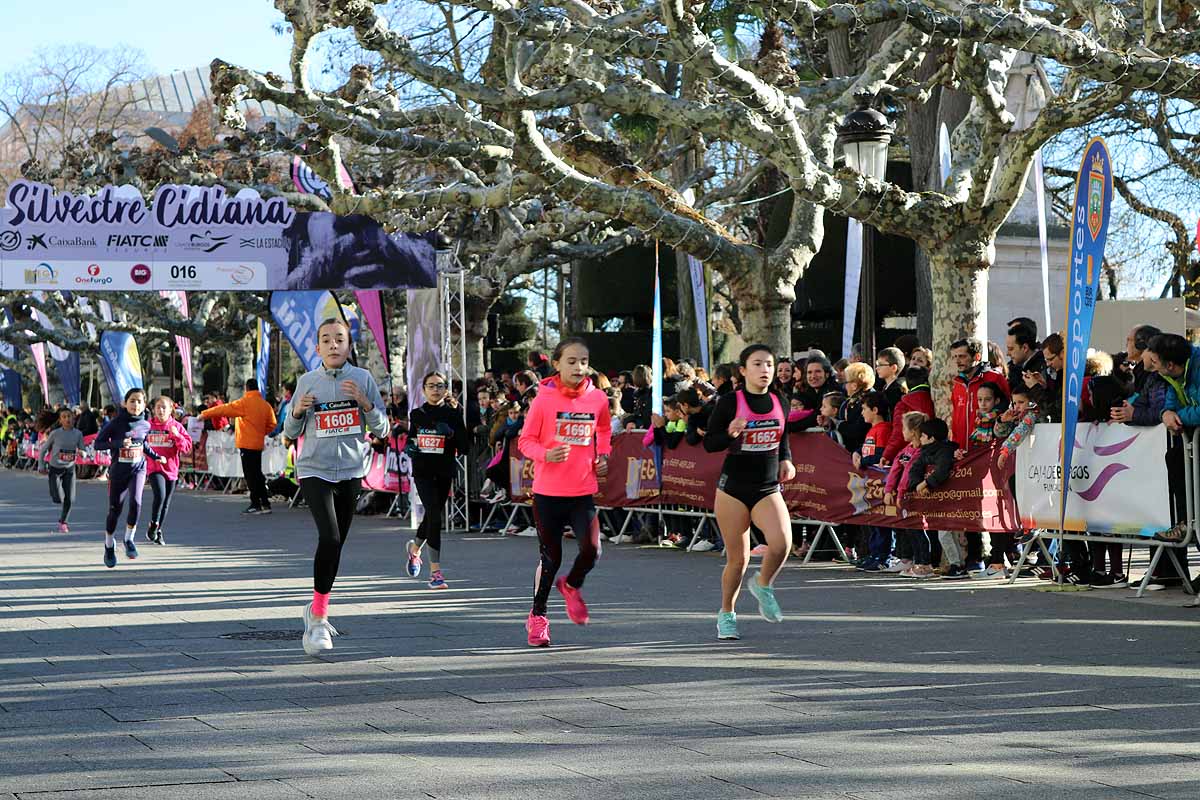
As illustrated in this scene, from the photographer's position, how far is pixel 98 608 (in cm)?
1214

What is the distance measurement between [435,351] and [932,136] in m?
7.23

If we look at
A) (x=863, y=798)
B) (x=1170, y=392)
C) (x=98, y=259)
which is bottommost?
(x=863, y=798)

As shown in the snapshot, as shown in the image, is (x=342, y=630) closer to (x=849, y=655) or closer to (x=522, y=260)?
(x=849, y=655)

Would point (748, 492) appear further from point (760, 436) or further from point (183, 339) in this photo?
point (183, 339)

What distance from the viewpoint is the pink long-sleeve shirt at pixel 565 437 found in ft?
33.2

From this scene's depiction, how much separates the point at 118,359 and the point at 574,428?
106 ft

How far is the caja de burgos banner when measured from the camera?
25250 millimetres

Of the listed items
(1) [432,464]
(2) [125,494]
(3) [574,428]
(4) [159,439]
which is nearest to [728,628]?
(3) [574,428]

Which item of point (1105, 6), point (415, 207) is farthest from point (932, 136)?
point (1105, 6)

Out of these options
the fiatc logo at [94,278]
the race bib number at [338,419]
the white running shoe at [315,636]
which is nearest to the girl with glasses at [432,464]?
the race bib number at [338,419]

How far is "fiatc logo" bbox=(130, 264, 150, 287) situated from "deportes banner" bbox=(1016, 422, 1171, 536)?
16112 mm

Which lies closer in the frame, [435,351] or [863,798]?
[863,798]

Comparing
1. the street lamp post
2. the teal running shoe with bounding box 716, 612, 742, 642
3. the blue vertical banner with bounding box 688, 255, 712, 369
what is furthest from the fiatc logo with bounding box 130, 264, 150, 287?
the teal running shoe with bounding box 716, 612, 742, 642

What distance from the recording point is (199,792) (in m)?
5.72
